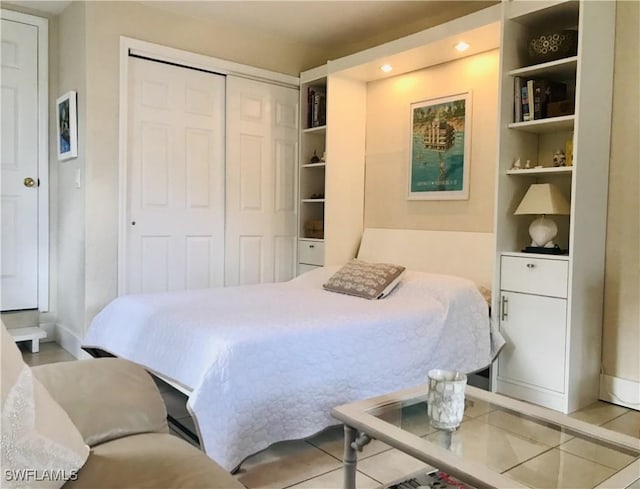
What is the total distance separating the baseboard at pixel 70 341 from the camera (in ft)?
11.6

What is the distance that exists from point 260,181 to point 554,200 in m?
2.30

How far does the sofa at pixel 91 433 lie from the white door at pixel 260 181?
2.75m

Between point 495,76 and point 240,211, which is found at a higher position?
point 495,76

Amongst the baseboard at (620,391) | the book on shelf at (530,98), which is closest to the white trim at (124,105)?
the book on shelf at (530,98)

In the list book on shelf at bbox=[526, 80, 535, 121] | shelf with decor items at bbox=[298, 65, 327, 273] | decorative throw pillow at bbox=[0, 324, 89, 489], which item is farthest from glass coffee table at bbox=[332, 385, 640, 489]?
shelf with decor items at bbox=[298, 65, 327, 273]

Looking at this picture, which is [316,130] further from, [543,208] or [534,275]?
[534,275]

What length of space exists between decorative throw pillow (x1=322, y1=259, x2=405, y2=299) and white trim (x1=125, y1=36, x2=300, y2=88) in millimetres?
1842

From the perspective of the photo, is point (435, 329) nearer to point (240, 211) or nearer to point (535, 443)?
point (535, 443)

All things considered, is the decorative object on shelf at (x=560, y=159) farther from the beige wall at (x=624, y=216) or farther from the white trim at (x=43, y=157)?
the white trim at (x=43, y=157)

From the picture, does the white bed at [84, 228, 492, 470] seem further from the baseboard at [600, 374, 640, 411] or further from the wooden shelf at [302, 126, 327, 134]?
the wooden shelf at [302, 126, 327, 134]

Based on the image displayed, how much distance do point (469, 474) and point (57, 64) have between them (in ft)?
13.1

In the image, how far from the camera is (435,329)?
2707 mm

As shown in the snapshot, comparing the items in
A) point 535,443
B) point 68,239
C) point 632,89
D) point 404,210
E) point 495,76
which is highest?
point 495,76

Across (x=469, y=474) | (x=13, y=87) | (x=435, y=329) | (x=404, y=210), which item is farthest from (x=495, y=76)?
(x=13, y=87)
